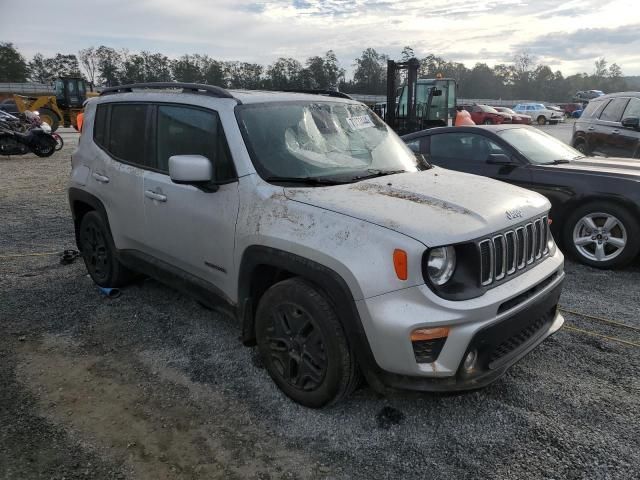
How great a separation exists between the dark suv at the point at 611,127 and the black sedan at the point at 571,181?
2.77 metres

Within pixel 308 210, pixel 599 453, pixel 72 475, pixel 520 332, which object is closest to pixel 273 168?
pixel 308 210

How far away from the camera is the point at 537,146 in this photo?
20.1 ft

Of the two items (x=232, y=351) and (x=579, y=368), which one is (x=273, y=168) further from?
(x=579, y=368)

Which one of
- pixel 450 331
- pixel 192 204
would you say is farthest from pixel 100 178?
pixel 450 331

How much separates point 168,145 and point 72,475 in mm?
2289

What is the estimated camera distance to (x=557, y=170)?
556 centimetres

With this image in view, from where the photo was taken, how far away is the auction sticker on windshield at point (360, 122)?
12.4ft

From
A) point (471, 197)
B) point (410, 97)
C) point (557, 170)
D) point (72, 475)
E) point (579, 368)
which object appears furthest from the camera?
point (410, 97)

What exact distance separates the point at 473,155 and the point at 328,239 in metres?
4.32

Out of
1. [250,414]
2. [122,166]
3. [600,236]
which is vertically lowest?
[250,414]

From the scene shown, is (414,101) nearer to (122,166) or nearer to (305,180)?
(122,166)

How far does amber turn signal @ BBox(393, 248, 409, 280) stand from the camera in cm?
236

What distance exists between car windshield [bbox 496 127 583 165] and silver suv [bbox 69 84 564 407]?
2.67m

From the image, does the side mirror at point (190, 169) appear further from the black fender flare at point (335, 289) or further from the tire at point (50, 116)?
the tire at point (50, 116)
